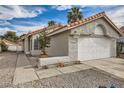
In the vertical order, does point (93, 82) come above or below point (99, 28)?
below

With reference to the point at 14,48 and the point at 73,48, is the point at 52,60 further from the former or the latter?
the point at 14,48

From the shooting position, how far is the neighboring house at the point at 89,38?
34.6 feet

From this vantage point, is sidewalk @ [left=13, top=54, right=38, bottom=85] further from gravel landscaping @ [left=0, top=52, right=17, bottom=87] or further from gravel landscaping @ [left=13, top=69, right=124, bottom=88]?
gravel landscaping @ [left=13, top=69, right=124, bottom=88]

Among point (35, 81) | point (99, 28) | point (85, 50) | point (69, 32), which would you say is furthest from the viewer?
point (99, 28)

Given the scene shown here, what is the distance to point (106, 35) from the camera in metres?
12.7

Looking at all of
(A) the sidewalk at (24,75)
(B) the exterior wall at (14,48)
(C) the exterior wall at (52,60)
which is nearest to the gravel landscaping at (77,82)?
(A) the sidewalk at (24,75)

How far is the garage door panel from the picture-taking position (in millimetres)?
11228

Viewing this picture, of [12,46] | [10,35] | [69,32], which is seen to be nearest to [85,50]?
[69,32]

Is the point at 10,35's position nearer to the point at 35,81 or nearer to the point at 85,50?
the point at 85,50

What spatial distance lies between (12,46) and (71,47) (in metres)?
30.5

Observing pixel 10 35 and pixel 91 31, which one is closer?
pixel 91 31

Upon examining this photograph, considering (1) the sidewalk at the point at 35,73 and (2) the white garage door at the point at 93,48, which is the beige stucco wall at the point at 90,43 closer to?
(2) the white garage door at the point at 93,48

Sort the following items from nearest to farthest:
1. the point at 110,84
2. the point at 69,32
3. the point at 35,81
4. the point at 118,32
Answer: the point at 110,84
the point at 35,81
the point at 69,32
the point at 118,32
